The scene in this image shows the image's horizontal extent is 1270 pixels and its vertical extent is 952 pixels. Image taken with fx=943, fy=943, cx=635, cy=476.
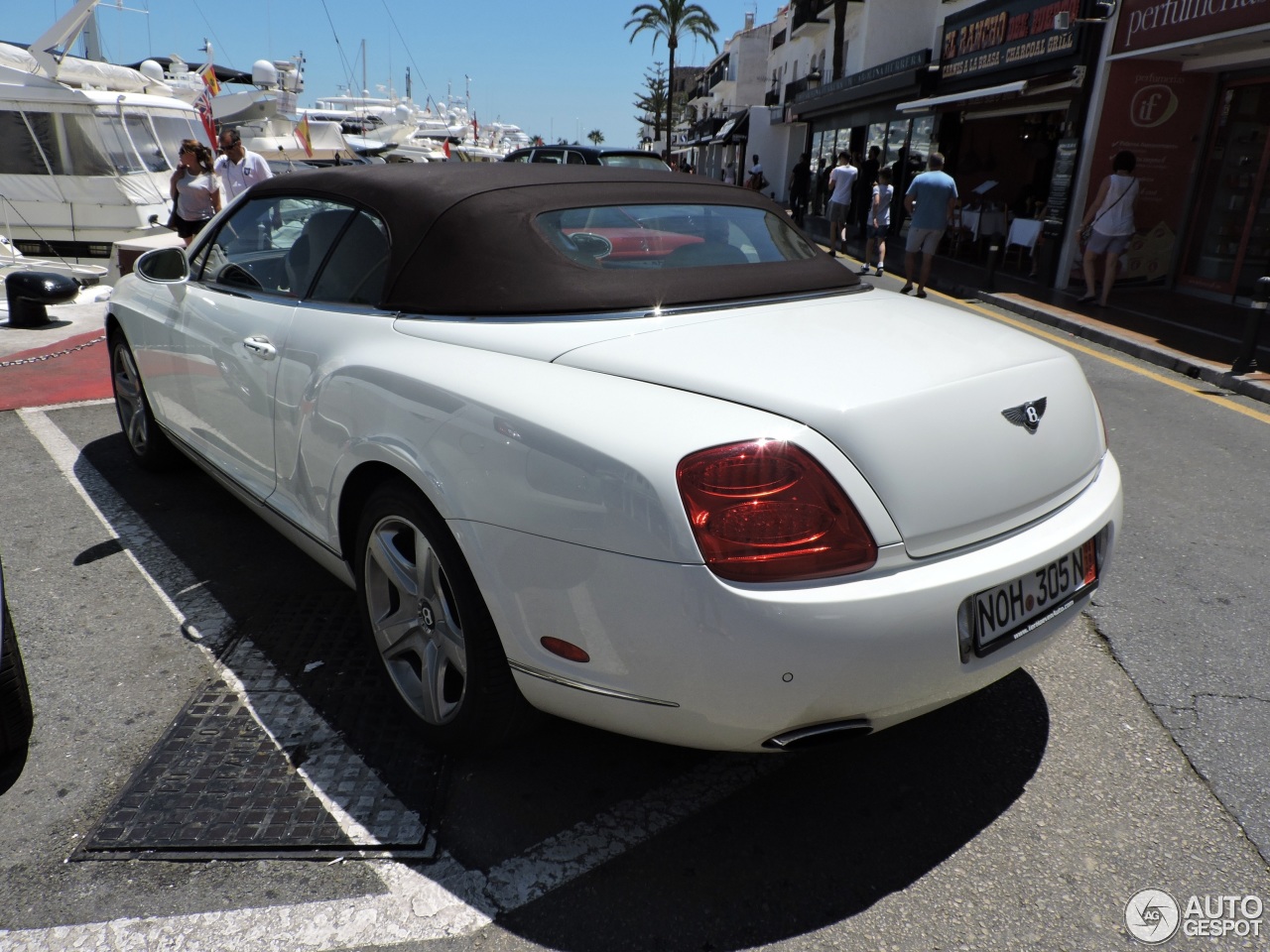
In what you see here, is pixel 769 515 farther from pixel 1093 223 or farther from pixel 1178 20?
pixel 1178 20

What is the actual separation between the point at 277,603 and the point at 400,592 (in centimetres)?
113

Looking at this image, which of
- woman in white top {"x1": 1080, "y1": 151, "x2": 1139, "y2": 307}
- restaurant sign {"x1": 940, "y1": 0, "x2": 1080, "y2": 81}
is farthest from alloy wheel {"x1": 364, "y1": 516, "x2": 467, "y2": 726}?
restaurant sign {"x1": 940, "y1": 0, "x2": 1080, "y2": 81}

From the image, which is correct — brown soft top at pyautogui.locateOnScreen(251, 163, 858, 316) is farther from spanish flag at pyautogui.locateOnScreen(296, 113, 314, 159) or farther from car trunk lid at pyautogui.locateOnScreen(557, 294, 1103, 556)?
spanish flag at pyautogui.locateOnScreen(296, 113, 314, 159)

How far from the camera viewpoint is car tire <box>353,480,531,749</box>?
7.50ft

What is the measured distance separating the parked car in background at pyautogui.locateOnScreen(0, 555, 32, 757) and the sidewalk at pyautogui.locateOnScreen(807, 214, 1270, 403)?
26.5 feet

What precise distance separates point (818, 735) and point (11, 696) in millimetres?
2040

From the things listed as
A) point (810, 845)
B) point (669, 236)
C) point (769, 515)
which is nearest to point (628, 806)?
point (810, 845)

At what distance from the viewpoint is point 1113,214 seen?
10688 millimetres

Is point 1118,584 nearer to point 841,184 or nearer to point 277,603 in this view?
point 277,603

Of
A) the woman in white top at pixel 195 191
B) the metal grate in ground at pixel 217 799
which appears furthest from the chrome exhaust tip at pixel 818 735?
the woman in white top at pixel 195 191

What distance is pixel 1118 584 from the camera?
377 centimetres

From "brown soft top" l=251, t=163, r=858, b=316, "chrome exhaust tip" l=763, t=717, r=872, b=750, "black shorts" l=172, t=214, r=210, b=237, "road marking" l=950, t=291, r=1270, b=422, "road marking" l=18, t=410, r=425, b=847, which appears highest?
"brown soft top" l=251, t=163, r=858, b=316

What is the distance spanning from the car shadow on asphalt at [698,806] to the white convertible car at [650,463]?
7.7 inches

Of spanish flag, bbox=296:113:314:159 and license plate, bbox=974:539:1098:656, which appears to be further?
spanish flag, bbox=296:113:314:159
